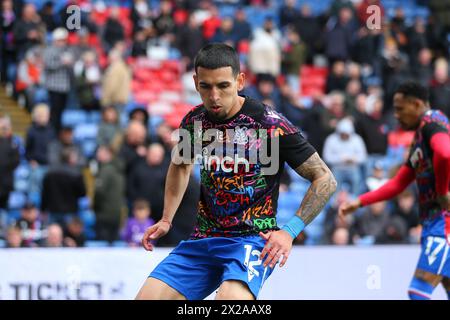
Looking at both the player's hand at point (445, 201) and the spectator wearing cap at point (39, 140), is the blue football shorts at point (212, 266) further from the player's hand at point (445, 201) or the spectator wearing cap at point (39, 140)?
the spectator wearing cap at point (39, 140)

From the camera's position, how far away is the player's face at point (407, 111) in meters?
8.45

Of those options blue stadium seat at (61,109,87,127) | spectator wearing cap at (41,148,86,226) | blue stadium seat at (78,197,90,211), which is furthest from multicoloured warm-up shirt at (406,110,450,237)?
blue stadium seat at (61,109,87,127)

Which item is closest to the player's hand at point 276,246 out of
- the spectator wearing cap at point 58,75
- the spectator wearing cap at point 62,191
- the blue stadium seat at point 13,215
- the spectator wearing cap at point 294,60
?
the spectator wearing cap at point 62,191

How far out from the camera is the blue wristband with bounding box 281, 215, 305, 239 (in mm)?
6159

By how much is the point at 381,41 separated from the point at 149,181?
8.74 metres

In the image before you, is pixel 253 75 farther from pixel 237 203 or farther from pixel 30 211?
pixel 237 203

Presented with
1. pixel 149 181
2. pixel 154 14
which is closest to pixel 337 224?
pixel 149 181

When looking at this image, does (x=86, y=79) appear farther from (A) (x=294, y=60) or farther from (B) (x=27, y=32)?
(A) (x=294, y=60)

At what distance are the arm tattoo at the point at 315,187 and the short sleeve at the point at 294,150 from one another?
1.3 inches

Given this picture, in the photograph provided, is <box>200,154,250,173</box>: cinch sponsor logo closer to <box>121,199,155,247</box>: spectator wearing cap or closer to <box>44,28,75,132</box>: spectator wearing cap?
<box>121,199,155,247</box>: spectator wearing cap

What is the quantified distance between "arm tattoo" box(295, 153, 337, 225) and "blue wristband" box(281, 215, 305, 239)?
7 centimetres

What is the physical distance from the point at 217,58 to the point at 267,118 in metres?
0.53

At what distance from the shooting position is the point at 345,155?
15555 millimetres

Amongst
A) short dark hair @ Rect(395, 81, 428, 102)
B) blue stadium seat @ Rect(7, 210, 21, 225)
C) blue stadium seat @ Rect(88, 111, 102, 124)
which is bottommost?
blue stadium seat @ Rect(7, 210, 21, 225)
